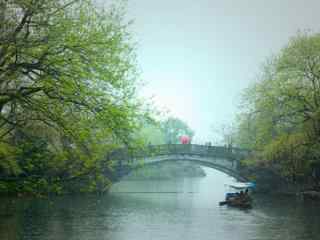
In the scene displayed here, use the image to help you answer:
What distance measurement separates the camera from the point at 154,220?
37.9 metres

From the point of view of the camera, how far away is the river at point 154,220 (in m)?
30.5

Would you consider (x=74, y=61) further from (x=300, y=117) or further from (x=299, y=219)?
(x=300, y=117)

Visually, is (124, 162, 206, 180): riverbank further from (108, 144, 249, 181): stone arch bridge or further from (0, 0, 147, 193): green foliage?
(0, 0, 147, 193): green foliage

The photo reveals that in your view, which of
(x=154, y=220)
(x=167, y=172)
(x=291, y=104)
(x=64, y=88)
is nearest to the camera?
(x=64, y=88)

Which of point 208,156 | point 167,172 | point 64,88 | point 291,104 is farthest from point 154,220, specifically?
point 167,172

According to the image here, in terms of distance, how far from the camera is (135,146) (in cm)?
1362

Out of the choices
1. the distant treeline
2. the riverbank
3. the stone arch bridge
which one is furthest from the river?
the riverbank

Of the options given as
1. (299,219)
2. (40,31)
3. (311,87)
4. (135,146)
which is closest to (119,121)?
(135,146)

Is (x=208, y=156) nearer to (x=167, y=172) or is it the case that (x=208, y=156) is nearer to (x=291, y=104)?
(x=291, y=104)

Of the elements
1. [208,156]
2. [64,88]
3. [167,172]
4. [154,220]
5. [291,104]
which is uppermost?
[291,104]

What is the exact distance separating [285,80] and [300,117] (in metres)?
3.45

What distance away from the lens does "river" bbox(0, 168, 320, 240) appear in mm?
30469

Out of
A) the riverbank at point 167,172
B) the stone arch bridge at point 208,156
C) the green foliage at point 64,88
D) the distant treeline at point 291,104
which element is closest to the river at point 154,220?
the distant treeline at point 291,104

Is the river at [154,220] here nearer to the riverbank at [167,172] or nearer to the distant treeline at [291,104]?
the distant treeline at [291,104]
